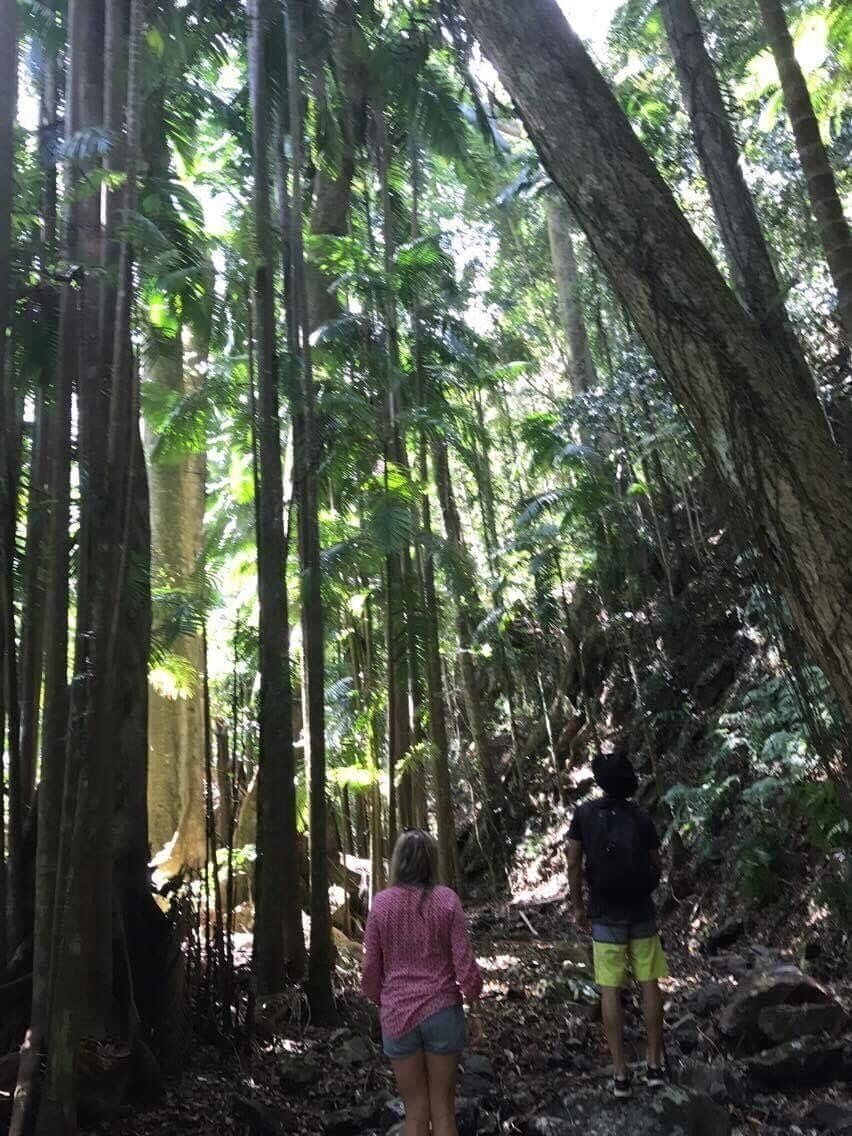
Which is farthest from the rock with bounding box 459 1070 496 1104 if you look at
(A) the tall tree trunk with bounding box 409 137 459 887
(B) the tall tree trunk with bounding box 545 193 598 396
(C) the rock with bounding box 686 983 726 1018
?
(B) the tall tree trunk with bounding box 545 193 598 396

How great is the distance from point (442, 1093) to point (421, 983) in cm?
42

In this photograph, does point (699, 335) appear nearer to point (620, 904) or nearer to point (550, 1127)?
point (620, 904)

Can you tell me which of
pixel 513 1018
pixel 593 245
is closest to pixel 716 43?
pixel 593 245

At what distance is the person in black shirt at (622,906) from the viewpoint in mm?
4785

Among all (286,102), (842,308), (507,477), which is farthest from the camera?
(507,477)

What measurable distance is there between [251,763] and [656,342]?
342 inches

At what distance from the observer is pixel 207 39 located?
333 inches

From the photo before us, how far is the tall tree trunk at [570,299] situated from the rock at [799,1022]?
12.9 metres

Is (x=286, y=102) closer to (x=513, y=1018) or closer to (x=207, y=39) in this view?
(x=207, y=39)

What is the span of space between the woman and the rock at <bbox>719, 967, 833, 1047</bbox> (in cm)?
232

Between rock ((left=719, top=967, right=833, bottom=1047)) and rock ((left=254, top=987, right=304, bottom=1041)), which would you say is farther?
rock ((left=254, top=987, right=304, bottom=1041))

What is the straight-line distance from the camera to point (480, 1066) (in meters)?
5.36

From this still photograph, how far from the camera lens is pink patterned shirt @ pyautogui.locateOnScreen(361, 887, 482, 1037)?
3.66 meters

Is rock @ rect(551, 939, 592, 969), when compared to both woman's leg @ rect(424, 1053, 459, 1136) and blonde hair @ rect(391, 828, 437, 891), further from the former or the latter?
blonde hair @ rect(391, 828, 437, 891)
